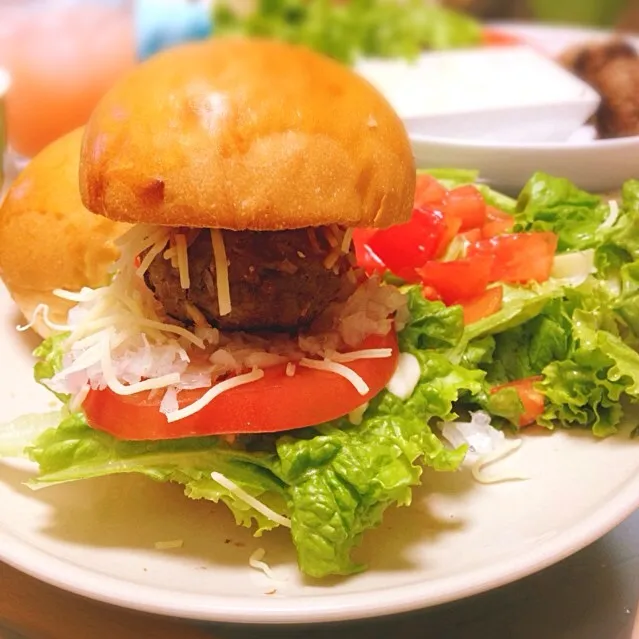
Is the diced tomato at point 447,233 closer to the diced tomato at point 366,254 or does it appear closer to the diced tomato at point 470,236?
the diced tomato at point 470,236

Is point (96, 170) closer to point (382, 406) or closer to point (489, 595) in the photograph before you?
point (382, 406)

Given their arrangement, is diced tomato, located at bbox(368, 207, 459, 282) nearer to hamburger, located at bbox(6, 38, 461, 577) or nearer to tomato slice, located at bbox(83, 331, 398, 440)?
hamburger, located at bbox(6, 38, 461, 577)

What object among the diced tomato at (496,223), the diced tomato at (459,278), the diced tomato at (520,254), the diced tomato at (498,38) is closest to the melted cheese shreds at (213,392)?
the diced tomato at (459,278)

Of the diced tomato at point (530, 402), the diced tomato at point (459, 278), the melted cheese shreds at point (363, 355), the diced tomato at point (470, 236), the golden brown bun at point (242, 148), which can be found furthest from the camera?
the diced tomato at point (470, 236)

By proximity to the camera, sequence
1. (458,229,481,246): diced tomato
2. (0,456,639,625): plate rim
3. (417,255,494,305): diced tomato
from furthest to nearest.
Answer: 1. (458,229,481,246): diced tomato
2. (417,255,494,305): diced tomato
3. (0,456,639,625): plate rim

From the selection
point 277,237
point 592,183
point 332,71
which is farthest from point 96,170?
point 592,183

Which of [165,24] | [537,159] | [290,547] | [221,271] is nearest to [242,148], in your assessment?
[221,271]

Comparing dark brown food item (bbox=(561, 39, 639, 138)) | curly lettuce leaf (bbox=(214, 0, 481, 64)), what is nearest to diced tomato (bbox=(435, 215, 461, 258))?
dark brown food item (bbox=(561, 39, 639, 138))
